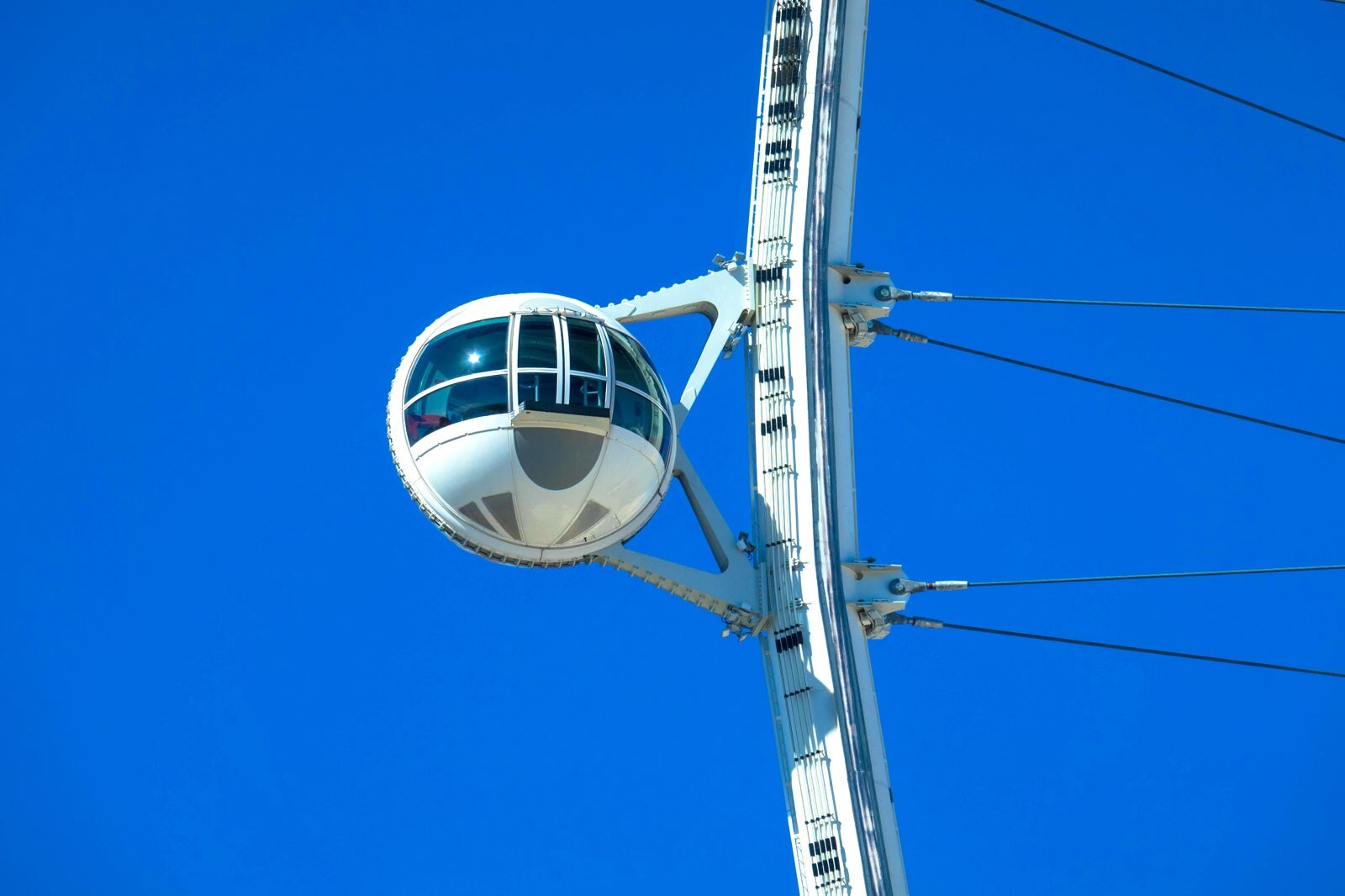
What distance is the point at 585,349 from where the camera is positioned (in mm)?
21328

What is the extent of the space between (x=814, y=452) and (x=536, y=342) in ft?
→ 13.9

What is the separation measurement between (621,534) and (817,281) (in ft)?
15.6

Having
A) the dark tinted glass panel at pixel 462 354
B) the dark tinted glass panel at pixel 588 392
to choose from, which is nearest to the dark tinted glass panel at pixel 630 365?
the dark tinted glass panel at pixel 588 392

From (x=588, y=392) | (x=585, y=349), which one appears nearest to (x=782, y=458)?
(x=585, y=349)

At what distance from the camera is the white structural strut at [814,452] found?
2236 centimetres

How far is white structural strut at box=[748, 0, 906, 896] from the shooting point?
73.4 feet

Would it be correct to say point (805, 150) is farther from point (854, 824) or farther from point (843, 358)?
point (854, 824)

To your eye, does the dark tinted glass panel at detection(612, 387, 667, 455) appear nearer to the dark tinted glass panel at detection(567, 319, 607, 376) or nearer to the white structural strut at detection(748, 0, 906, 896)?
the dark tinted glass panel at detection(567, 319, 607, 376)

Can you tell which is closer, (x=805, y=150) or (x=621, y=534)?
(x=621, y=534)

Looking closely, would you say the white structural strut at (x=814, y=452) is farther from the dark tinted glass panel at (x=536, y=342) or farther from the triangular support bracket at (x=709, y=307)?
the dark tinted glass panel at (x=536, y=342)

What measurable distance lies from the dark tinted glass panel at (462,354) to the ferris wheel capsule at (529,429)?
0.04ft

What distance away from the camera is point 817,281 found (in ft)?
81.7

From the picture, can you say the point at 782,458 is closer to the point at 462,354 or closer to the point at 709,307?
the point at 709,307

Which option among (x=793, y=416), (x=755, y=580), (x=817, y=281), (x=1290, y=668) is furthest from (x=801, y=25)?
(x=1290, y=668)
